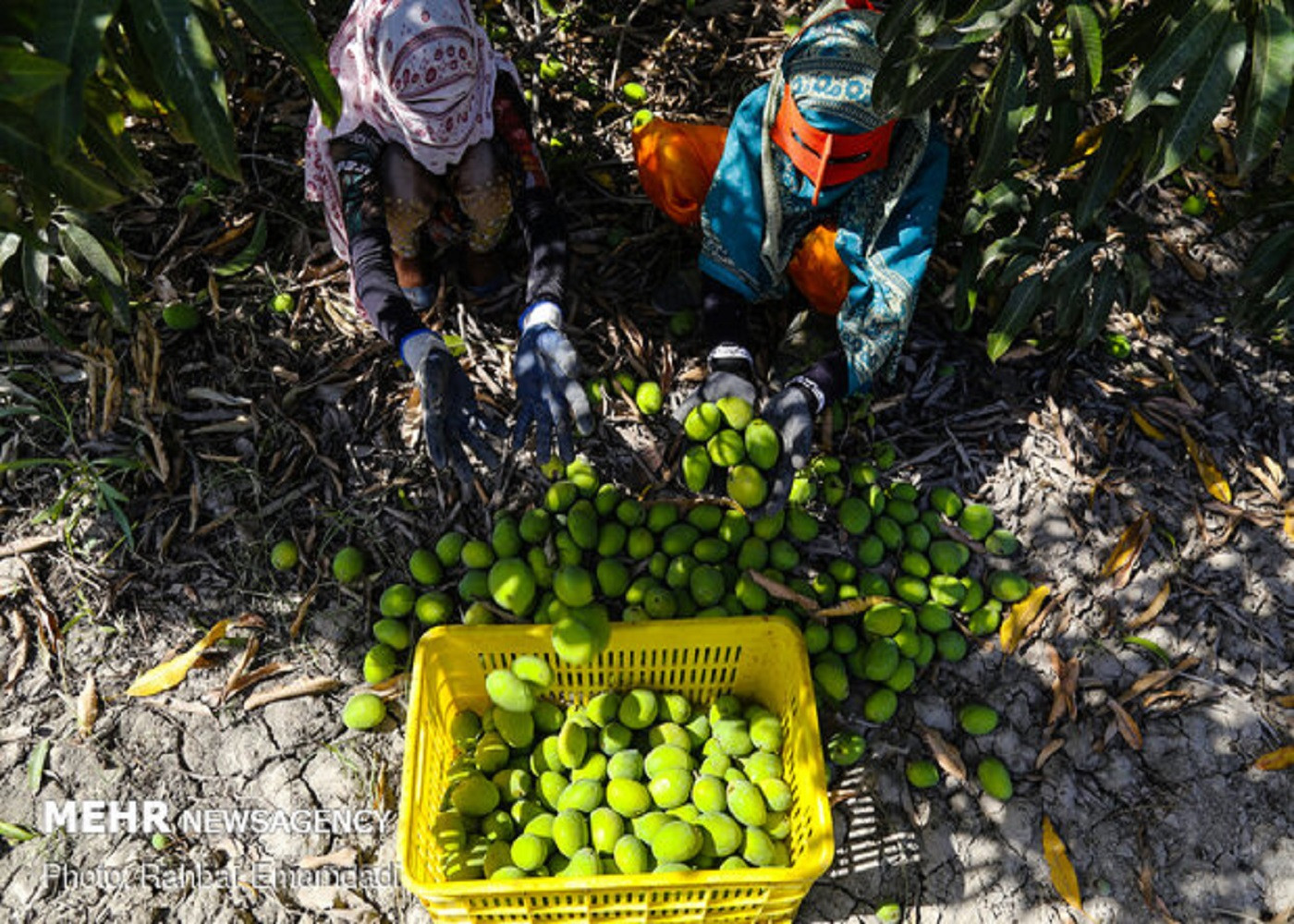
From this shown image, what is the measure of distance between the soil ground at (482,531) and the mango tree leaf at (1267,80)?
148 cm

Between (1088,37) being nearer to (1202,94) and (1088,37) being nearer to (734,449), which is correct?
(1202,94)

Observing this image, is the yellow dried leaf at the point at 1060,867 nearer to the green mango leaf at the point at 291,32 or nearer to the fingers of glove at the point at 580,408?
the fingers of glove at the point at 580,408

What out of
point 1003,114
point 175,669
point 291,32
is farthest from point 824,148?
point 175,669

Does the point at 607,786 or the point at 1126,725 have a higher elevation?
the point at 607,786

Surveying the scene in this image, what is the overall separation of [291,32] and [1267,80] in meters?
1.65

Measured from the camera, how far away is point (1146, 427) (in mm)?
3062

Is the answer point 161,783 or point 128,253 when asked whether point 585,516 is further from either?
point 128,253

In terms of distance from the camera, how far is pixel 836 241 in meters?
2.71

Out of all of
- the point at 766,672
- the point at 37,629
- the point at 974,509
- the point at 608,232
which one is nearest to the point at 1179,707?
the point at 974,509

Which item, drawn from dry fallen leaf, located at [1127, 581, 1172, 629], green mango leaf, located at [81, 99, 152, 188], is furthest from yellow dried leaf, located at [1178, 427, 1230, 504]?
green mango leaf, located at [81, 99, 152, 188]

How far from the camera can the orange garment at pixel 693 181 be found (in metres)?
2.90

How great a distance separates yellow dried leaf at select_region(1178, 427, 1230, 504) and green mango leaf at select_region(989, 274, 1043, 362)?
862mm

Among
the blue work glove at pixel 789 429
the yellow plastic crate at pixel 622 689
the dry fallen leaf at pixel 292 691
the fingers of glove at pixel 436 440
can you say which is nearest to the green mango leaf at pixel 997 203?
the blue work glove at pixel 789 429

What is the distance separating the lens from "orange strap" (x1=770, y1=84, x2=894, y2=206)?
7.97 feet
